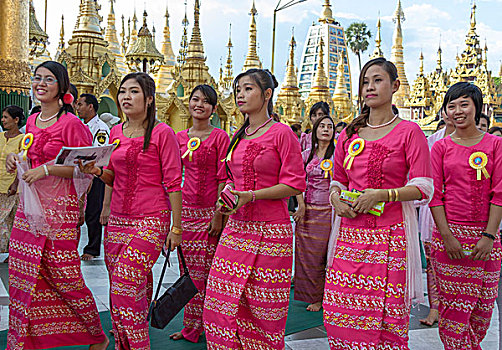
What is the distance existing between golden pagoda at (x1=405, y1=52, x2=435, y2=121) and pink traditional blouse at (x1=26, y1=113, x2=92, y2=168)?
27.1m

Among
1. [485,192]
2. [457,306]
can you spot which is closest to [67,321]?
[457,306]

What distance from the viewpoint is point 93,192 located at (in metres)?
7.15

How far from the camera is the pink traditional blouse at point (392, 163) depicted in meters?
2.91

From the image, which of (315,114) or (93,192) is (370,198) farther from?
(93,192)

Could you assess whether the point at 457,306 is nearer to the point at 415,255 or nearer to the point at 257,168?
the point at 415,255

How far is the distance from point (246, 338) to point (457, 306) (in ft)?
4.64

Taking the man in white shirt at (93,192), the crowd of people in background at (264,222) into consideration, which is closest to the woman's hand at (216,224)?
the crowd of people in background at (264,222)

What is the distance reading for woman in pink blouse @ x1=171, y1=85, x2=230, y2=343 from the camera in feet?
14.0

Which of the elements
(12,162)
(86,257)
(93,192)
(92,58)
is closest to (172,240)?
(12,162)

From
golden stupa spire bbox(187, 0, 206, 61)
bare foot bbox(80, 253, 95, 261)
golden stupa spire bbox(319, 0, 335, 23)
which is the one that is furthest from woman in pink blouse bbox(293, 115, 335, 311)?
golden stupa spire bbox(319, 0, 335, 23)

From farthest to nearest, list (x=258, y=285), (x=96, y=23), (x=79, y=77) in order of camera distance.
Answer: (x=96, y=23)
(x=79, y=77)
(x=258, y=285)

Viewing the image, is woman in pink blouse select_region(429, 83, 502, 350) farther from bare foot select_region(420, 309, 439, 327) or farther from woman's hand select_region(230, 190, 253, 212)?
woman's hand select_region(230, 190, 253, 212)

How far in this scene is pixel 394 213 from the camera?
2949 millimetres

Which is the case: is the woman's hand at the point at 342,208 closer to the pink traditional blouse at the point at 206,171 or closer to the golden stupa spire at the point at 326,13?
the pink traditional blouse at the point at 206,171
